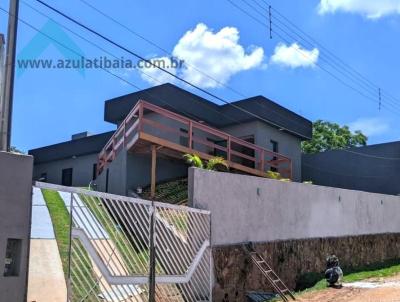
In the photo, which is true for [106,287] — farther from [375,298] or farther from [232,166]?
[232,166]

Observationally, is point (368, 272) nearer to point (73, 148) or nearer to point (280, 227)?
point (280, 227)

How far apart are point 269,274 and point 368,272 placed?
19.6ft

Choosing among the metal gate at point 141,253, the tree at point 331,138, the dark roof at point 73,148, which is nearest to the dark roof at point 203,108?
the dark roof at point 73,148

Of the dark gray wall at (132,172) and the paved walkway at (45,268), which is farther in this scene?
the dark gray wall at (132,172)

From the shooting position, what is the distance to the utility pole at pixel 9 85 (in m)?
8.28

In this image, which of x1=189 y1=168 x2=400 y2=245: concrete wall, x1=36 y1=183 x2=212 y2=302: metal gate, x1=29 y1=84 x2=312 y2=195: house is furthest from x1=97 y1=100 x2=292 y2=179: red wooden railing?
x1=36 y1=183 x2=212 y2=302: metal gate

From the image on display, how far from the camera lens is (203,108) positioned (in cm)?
2289

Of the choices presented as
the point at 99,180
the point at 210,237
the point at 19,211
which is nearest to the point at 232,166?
the point at 99,180

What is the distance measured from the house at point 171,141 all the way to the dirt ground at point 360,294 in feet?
19.7

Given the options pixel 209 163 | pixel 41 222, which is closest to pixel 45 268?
pixel 41 222

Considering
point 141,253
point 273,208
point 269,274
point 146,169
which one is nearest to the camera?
point 141,253

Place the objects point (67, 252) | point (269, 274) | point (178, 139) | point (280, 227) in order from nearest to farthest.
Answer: point (67, 252)
point (269, 274)
point (280, 227)
point (178, 139)

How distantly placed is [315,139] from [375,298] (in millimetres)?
33468

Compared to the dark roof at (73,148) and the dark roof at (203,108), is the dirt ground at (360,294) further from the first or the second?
the dark roof at (73,148)
